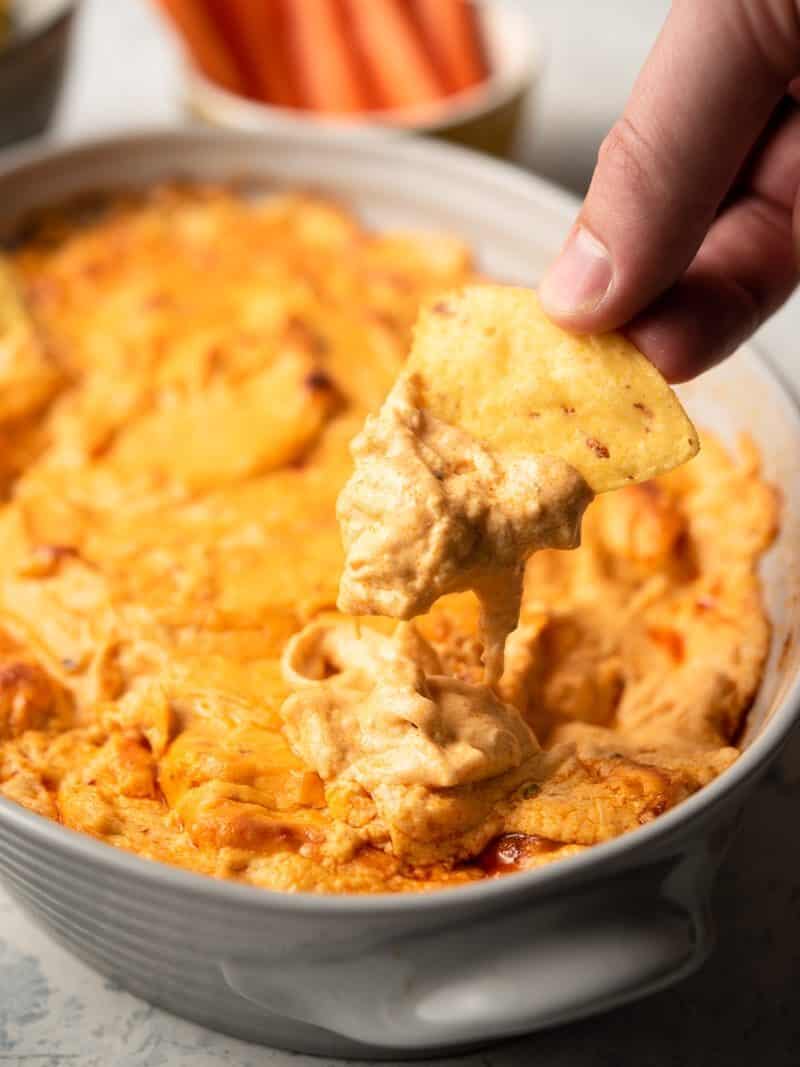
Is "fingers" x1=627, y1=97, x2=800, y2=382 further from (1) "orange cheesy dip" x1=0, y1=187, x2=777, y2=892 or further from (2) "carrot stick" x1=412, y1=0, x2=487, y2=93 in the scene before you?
(2) "carrot stick" x1=412, y1=0, x2=487, y2=93

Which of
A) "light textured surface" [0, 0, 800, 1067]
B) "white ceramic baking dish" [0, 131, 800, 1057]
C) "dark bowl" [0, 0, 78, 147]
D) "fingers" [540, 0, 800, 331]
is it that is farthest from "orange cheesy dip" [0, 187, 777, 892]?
"fingers" [540, 0, 800, 331]

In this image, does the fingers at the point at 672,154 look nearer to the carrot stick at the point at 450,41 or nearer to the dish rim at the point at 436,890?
the dish rim at the point at 436,890

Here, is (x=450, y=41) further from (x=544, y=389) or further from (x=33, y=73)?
(x=544, y=389)

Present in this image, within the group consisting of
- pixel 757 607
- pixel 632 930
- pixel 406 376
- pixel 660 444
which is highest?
pixel 406 376

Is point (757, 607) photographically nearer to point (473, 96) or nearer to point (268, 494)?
point (268, 494)

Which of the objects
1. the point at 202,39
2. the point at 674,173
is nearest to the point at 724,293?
the point at 674,173

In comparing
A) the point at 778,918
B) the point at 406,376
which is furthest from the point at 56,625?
the point at 778,918
